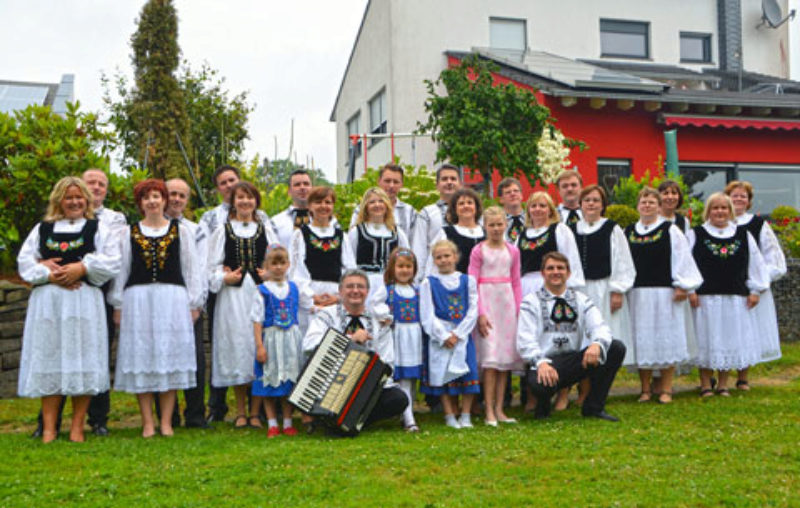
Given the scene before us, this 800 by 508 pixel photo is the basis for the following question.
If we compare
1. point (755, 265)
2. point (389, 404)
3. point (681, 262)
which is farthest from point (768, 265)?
point (389, 404)

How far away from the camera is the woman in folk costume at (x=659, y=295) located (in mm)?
7637

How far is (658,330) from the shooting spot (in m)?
7.66

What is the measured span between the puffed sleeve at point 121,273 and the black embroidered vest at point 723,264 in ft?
18.0

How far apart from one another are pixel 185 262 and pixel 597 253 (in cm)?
374

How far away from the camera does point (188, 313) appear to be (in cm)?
646

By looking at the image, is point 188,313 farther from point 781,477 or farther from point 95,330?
point 781,477

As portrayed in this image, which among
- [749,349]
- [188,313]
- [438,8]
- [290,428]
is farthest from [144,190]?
[438,8]

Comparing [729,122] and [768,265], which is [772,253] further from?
[729,122]

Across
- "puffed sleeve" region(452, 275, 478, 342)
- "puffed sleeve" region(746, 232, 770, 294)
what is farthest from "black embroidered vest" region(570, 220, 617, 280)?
"puffed sleeve" region(746, 232, 770, 294)

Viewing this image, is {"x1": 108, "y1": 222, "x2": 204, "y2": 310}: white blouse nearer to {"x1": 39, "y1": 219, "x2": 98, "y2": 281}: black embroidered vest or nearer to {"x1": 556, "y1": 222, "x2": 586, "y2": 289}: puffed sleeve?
{"x1": 39, "y1": 219, "x2": 98, "y2": 281}: black embroidered vest

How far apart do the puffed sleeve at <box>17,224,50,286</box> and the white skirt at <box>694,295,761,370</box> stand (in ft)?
19.9

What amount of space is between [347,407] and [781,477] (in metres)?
3.02

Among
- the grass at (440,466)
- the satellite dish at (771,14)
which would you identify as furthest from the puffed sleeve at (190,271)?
the satellite dish at (771,14)

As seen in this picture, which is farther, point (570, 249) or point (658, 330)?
point (658, 330)
